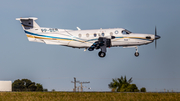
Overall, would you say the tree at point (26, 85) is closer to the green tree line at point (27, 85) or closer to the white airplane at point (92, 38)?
the green tree line at point (27, 85)

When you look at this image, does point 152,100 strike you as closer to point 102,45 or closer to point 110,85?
point 102,45

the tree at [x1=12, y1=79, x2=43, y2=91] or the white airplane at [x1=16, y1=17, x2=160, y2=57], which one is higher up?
the white airplane at [x1=16, y1=17, x2=160, y2=57]

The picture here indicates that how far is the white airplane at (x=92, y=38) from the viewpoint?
152ft

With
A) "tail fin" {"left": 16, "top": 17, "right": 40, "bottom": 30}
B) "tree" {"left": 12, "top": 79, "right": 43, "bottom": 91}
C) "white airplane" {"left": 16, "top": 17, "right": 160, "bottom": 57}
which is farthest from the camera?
"tree" {"left": 12, "top": 79, "right": 43, "bottom": 91}

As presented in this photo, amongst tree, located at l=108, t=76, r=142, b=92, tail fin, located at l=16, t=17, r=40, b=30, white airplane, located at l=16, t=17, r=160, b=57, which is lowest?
tree, located at l=108, t=76, r=142, b=92

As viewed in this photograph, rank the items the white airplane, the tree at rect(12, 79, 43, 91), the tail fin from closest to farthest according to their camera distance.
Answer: the white airplane, the tail fin, the tree at rect(12, 79, 43, 91)

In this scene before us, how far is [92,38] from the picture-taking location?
4634cm

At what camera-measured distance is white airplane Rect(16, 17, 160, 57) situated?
152 ft

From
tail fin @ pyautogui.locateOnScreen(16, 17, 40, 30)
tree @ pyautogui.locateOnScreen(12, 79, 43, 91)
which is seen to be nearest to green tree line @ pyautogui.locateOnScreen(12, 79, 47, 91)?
tree @ pyautogui.locateOnScreen(12, 79, 43, 91)

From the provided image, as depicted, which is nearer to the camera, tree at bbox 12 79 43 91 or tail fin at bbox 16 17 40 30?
tail fin at bbox 16 17 40 30

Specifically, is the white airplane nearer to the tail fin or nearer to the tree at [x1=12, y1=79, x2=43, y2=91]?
the tail fin

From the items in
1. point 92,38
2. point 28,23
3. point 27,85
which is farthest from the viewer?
point 27,85

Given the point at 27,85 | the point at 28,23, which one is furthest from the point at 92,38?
the point at 27,85

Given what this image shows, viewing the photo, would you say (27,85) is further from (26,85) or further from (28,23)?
(28,23)
